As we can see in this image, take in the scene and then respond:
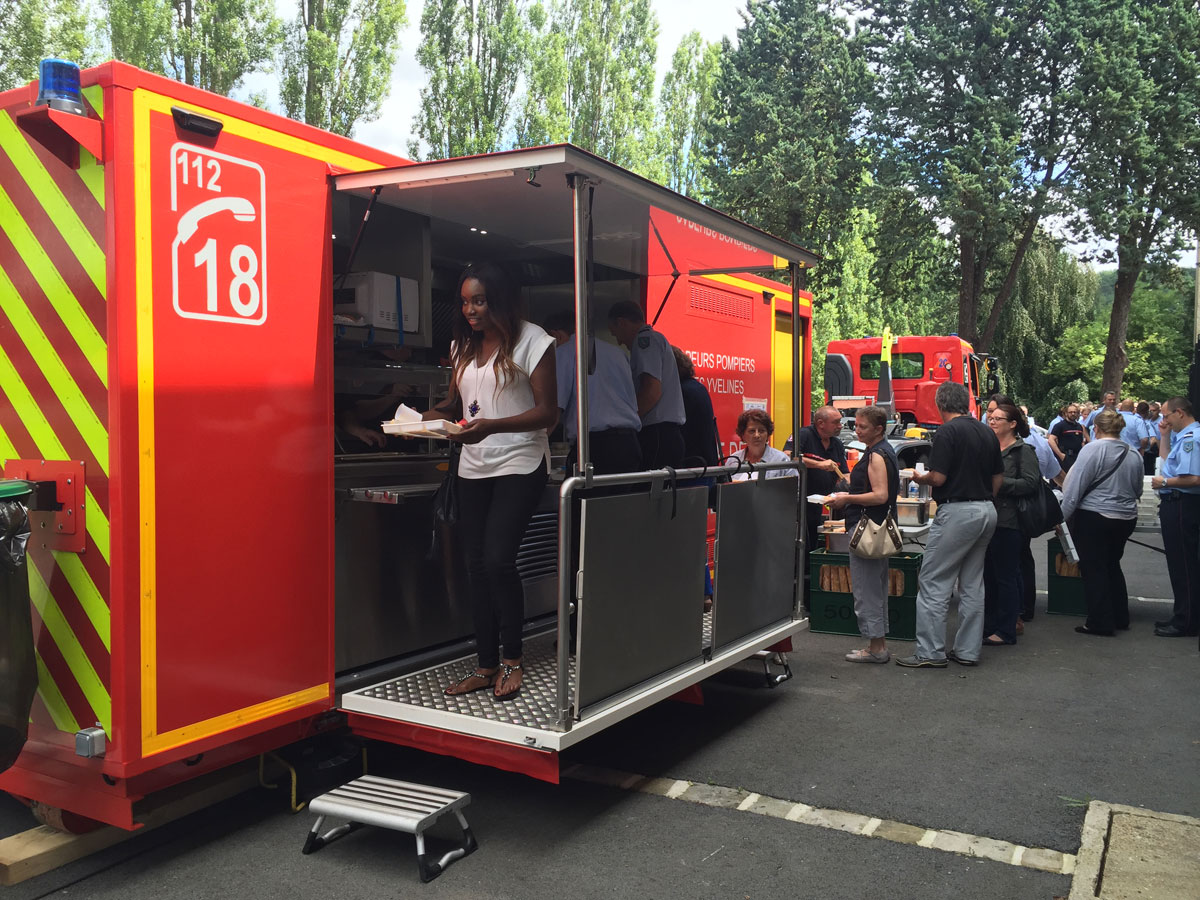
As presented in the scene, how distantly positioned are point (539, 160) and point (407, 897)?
2.60 m

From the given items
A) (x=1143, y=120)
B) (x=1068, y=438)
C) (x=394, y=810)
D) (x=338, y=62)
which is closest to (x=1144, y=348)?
(x=1143, y=120)

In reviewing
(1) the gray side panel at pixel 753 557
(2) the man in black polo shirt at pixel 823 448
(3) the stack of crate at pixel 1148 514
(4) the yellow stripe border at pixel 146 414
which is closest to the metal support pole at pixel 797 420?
(1) the gray side panel at pixel 753 557

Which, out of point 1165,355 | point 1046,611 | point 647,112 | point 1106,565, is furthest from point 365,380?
point 1165,355

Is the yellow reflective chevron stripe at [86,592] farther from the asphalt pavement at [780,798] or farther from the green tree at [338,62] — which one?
the green tree at [338,62]

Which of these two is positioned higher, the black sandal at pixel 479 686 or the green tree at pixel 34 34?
the green tree at pixel 34 34

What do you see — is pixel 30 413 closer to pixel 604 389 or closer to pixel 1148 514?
pixel 604 389

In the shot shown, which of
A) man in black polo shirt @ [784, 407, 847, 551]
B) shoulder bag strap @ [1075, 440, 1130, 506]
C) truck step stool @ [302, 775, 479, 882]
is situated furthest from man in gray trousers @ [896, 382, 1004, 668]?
truck step stool @ [302, 775, 479, 882]

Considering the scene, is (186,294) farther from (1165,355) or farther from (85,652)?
(1165,355)

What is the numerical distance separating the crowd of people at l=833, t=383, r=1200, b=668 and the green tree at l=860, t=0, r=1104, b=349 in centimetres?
1670

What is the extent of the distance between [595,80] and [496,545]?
74.6 feet

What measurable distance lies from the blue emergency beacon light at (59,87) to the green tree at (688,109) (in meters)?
25.1

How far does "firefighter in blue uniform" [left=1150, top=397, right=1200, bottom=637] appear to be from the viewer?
7.18 metres

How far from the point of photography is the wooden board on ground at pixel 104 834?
337cm

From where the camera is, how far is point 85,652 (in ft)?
11.0
